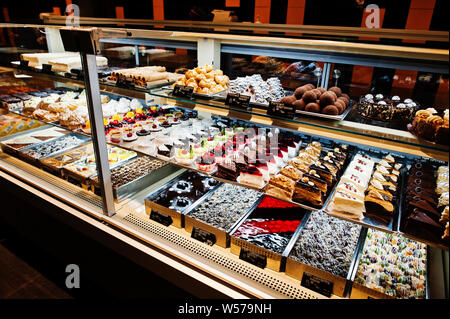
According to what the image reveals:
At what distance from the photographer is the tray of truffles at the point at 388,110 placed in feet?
6.18

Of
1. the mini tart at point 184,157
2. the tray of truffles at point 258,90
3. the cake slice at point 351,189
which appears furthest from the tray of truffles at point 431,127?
the mini tart at point 184,157

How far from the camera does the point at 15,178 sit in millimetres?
3346

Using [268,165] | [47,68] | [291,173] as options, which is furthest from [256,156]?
[47,68]

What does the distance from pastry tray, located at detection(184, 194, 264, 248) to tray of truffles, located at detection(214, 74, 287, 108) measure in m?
0.94

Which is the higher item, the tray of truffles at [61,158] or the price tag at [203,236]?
the tray of truffles at [61,158]

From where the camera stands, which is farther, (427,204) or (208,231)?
(208,231)

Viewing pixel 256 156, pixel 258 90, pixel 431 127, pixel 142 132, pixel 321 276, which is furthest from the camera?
pixel 142 132

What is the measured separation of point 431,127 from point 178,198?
1.90 m

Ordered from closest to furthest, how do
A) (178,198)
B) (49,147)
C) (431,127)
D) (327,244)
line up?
(431,127) < (327,244) < (178,198) < (49,147)

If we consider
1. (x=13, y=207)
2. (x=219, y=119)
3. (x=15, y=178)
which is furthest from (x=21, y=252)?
(x=219, y=119)

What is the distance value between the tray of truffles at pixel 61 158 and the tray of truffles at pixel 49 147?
0.26ft

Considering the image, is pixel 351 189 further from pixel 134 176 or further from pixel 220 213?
pixel 134 176

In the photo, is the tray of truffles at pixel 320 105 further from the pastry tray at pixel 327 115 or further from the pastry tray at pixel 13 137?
the pastry tray at pixel 13 137

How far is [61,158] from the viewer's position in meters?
3.47
